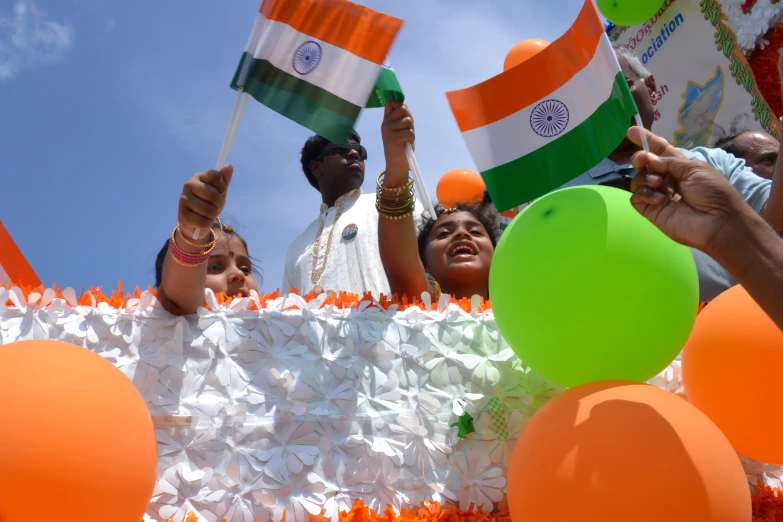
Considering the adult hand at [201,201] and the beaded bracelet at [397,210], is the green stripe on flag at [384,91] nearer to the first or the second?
the beaded bracelet at [397,210]

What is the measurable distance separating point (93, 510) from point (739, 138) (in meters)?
3.52

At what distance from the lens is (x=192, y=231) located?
2.12 meters

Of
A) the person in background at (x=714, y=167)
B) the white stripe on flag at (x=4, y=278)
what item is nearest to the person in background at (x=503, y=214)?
the person in background at (x=714, y=167)

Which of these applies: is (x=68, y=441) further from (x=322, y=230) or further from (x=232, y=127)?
(x=322, y=230)

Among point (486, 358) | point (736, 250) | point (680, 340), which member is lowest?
point (486, 358)

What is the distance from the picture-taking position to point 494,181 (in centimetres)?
237

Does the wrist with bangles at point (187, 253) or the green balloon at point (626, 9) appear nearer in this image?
the wrist with bangles at point (187, 253)

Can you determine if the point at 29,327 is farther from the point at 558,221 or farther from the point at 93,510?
the point at 558,221

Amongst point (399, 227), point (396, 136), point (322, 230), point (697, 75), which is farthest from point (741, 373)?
point (697, 75)

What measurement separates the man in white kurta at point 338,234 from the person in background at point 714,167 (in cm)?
110

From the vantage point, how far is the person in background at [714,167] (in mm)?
2105

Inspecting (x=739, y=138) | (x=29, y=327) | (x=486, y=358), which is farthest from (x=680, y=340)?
(x=739, y=138)

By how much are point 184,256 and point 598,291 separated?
118 centimetres

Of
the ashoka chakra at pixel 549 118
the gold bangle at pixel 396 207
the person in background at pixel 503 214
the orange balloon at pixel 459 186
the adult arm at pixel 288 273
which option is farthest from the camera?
the orange balloon at pixel 459 186
